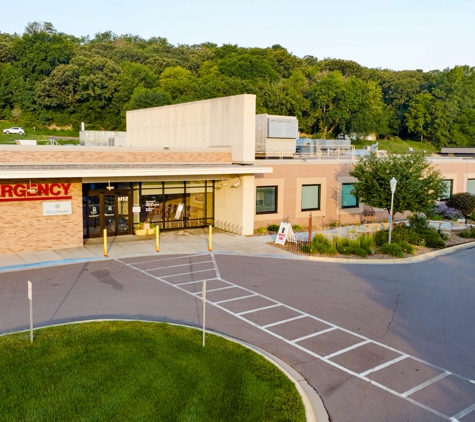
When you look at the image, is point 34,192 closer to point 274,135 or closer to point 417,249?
point 274,135

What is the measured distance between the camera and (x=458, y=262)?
20422 millimetres

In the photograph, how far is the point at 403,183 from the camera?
74.6 ft

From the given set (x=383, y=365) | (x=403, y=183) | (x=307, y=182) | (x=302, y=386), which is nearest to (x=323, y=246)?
(x=403, y=183)

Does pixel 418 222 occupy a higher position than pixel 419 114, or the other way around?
pixel 419 114

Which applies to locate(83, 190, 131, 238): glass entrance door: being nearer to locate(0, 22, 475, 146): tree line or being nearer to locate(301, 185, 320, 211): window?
locate(301, 185, 320, 211): window

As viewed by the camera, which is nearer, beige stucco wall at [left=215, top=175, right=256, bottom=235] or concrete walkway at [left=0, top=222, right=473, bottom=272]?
concrete walkway at [left=0, top=222, right=473, bottom=272]

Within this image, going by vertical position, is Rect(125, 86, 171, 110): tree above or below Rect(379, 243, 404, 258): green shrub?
above

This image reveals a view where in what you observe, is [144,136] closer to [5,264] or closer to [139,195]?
[139,195]

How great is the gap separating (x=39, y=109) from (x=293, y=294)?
223 ft

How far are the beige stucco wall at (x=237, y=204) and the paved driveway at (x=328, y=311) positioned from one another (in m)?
4.77

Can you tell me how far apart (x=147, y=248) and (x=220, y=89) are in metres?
52.9

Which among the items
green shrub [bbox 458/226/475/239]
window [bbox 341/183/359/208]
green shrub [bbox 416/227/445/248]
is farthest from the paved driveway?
window [bbox 341/183/359/208]

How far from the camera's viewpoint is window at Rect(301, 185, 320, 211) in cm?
2723

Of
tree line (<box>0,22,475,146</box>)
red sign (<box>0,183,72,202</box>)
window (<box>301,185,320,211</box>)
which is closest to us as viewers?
red sign (<box>0,183,72,202</box>)
